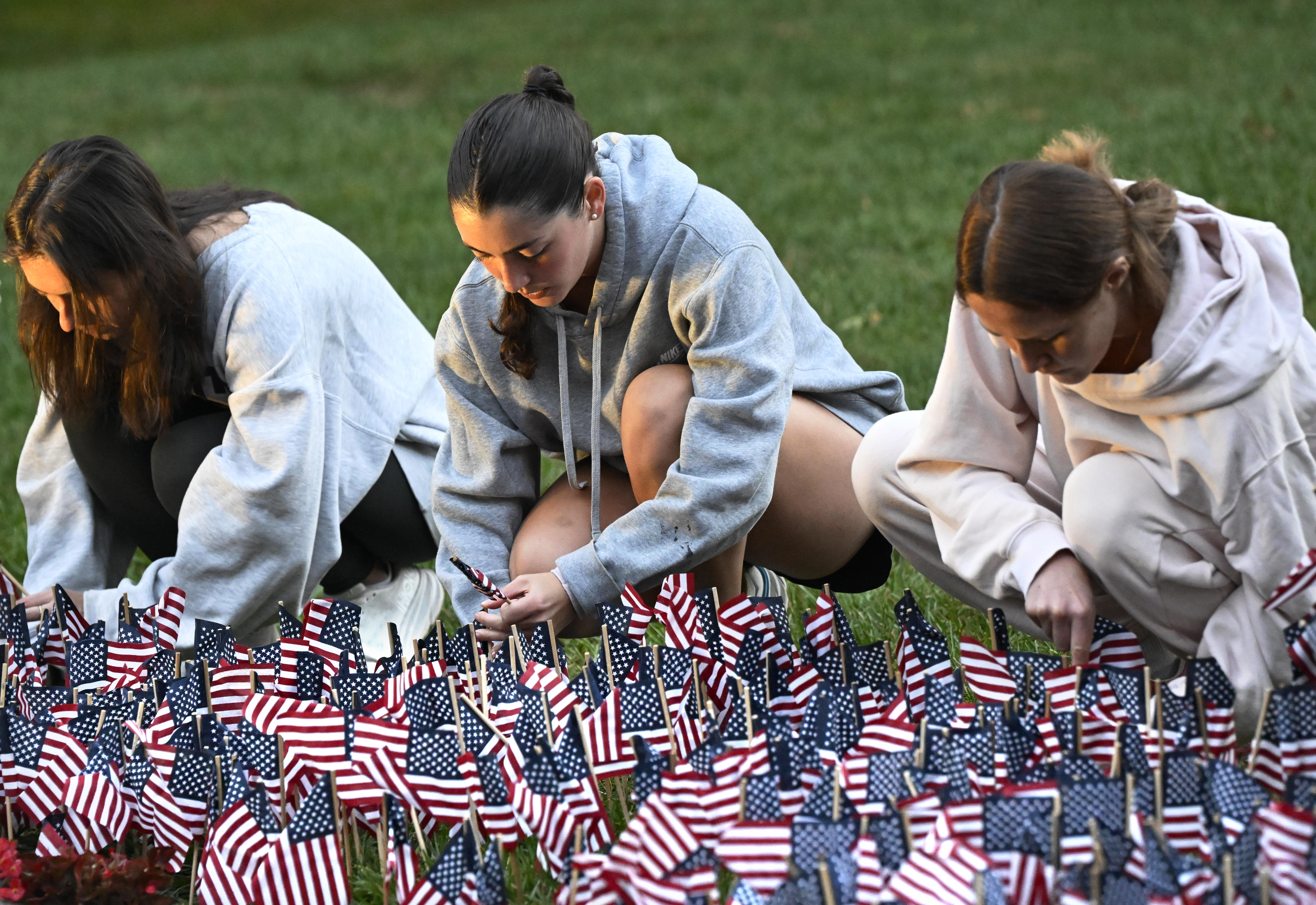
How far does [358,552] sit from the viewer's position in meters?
3.11

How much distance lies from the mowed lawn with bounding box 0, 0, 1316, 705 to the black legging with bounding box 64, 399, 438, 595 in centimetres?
74

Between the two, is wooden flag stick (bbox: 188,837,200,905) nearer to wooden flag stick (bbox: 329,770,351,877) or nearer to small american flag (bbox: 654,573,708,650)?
wooden flag stick (bbox: 329,770,351,877)

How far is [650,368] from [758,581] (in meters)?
0.55

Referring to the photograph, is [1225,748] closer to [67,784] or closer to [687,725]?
[687,725]

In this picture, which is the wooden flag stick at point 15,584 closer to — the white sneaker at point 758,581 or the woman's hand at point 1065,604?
the white sneaker at point 758,581

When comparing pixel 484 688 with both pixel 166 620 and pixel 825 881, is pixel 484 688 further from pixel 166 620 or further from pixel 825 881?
pixel 825 881

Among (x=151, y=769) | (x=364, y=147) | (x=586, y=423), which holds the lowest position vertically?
(x=364, y=147)

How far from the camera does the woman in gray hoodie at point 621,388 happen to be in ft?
7.59

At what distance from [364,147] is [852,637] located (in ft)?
21.6

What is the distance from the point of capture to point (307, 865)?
1.98m

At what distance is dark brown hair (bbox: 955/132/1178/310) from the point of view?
186cm

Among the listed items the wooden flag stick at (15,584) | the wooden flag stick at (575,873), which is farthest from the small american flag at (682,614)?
the wooden flag stick at (15,584)

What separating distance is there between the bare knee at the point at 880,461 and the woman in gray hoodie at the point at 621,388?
146mm

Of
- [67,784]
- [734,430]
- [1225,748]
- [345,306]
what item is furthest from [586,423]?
[1225,748]
